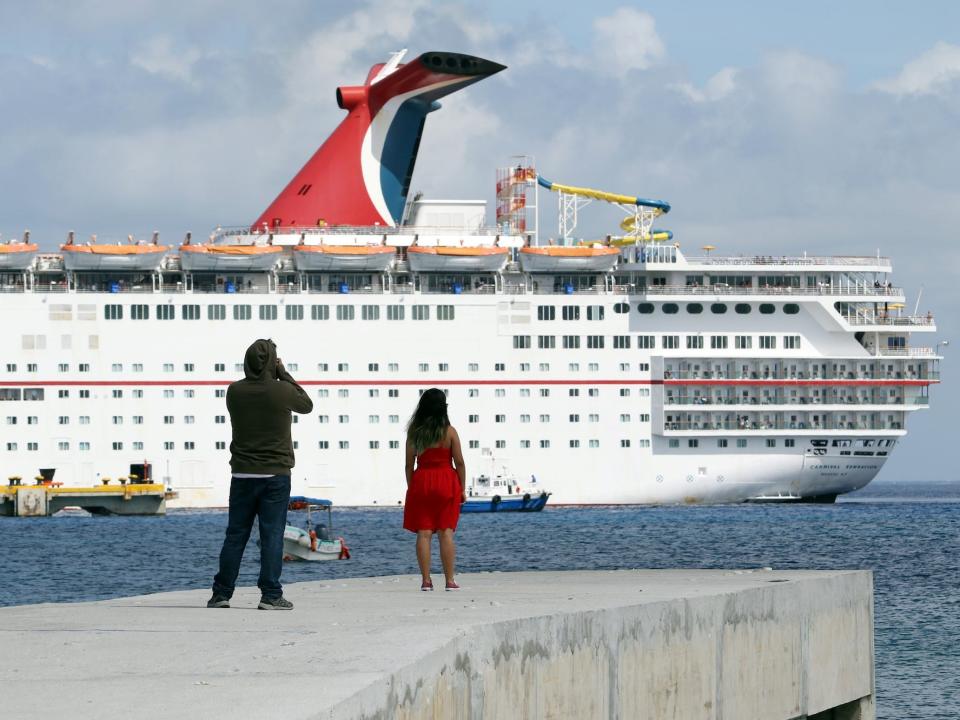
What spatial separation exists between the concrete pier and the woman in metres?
0.35

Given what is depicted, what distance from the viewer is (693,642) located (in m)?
9.09

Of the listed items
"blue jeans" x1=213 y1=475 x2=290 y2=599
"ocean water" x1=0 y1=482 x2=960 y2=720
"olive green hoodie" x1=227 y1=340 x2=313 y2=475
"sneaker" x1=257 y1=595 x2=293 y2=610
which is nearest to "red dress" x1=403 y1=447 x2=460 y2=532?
"blue jeans" x1=213 y1=475 x2=290 y2=599

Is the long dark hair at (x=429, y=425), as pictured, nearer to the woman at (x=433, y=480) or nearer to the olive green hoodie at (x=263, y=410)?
the woman at (x=433, y=480)

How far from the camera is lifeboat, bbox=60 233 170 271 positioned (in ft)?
179

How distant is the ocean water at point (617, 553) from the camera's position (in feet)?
64.2

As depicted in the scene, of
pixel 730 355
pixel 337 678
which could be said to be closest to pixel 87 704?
pixel 337 678

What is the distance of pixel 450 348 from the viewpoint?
55438 mm

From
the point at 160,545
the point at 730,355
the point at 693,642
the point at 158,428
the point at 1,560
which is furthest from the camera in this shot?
the point at 730,355

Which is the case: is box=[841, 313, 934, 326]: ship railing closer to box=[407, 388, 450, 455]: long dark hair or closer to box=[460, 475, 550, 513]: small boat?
box=[460, 475, 550, 513]: small boat

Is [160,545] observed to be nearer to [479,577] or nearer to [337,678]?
[479,577]

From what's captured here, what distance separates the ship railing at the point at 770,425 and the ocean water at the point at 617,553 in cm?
263

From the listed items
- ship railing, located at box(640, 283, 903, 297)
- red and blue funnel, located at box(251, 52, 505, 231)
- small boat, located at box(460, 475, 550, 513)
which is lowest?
small boat, located at box(460, 475, 550, 513)

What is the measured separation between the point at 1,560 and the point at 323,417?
813 inches

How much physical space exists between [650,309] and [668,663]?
158 feet
